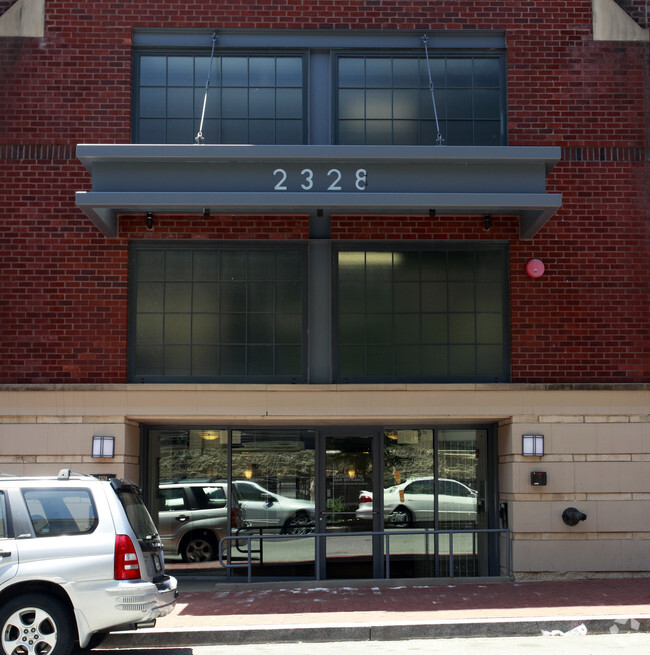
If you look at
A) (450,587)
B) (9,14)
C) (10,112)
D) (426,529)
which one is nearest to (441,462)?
(426,529)

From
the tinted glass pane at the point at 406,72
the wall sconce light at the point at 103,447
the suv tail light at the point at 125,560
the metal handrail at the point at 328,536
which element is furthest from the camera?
the tinted glass pane at the point at 406,72

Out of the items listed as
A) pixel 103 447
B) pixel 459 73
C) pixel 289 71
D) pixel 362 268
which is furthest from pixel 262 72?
pixel 103 447

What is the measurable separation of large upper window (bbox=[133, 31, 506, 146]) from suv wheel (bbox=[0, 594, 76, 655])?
7.76 meters

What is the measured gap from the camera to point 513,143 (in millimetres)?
14164

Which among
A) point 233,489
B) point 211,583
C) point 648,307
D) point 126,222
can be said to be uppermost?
point 126,222

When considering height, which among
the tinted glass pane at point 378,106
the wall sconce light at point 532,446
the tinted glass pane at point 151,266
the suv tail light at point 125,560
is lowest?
the suv tail light at point 125,560

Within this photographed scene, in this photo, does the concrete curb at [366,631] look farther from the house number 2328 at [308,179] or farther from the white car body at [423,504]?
the house number 2328 at [308,179]

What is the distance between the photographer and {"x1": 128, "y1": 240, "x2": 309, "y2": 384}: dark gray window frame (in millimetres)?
13883

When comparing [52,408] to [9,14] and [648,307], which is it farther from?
[648,307]

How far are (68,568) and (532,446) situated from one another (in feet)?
24.2

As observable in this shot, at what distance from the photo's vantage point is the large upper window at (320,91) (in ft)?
46.6

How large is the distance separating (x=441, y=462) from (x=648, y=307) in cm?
391

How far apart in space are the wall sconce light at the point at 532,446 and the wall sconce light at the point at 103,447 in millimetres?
5941

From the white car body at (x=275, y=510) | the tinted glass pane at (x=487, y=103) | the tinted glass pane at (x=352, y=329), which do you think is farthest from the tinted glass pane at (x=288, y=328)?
the tinted glass pane at (x=487, y=103)
